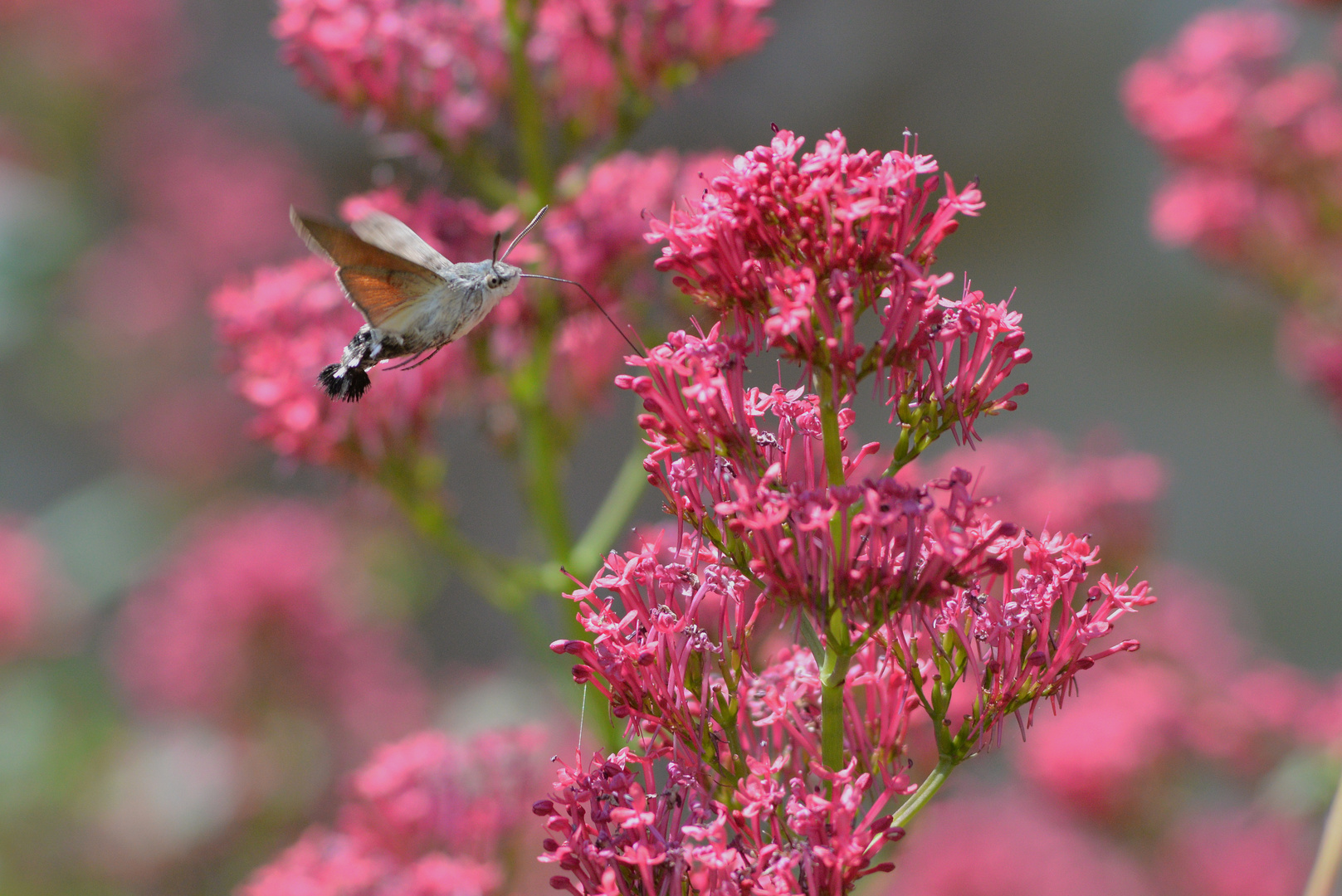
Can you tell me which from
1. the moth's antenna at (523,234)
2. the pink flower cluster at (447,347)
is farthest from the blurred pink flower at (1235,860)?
the moth's antenna at (523,234)

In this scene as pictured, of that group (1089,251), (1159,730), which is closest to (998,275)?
(1089,251)

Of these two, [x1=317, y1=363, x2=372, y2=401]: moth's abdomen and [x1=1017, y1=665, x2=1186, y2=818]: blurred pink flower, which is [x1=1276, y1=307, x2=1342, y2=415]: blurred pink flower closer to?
[x1=1017, y1=665, x2=1186, y2=818]: blurred pink flower

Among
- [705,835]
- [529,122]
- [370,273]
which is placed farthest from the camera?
[529,122]

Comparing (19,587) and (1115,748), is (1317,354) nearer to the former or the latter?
(1115,748)

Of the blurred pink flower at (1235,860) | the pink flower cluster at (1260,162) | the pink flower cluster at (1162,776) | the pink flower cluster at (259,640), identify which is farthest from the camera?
the pink flower cluster at (259,640)

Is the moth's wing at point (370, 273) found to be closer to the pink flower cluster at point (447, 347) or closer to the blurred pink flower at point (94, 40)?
the pink flower cluster at point (447, 347)

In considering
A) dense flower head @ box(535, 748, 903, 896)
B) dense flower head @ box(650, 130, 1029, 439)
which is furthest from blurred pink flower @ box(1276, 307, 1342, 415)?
dense flower head @ box(535, 748, 903, 896)
